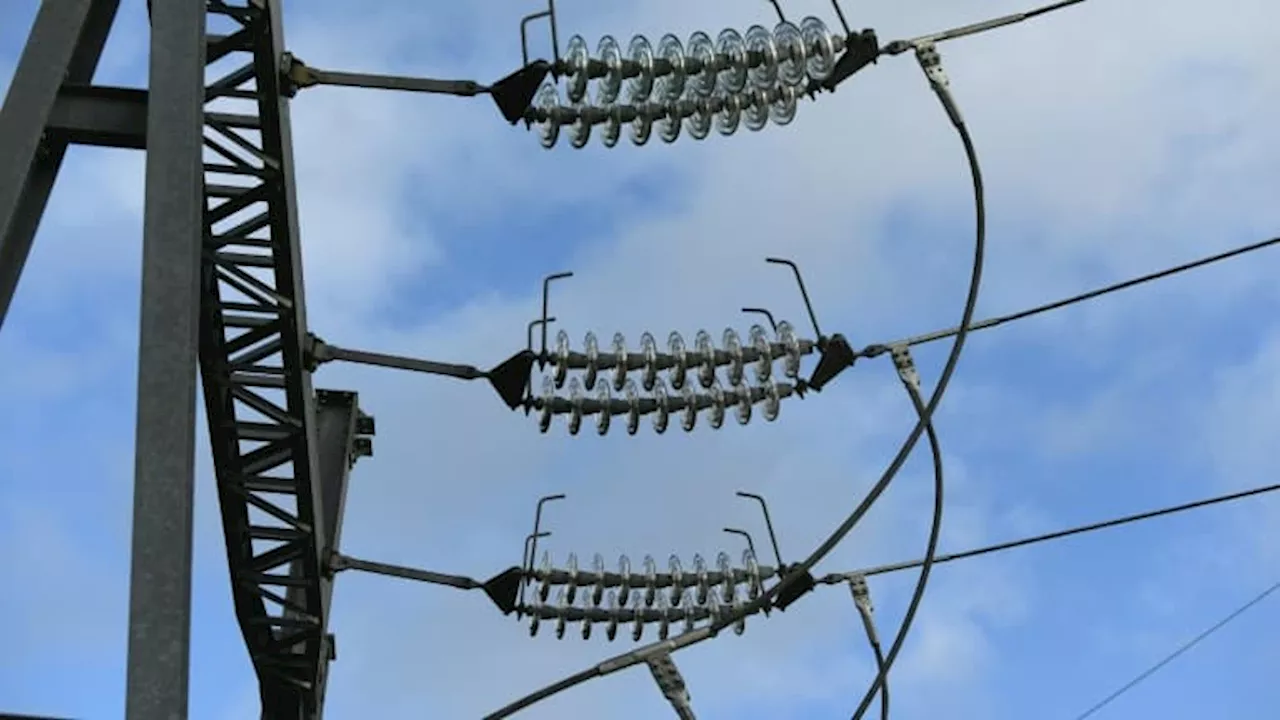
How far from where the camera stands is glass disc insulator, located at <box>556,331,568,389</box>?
11.8 metres

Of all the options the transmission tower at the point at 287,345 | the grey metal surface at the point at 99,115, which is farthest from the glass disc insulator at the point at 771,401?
the grey metal surface at the point at 99,115

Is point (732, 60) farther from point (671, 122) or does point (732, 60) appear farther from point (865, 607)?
point (865, 607)

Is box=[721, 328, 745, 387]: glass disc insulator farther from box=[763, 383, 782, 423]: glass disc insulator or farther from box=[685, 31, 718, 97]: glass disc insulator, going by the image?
box=[685, 31, 718, 97]: glass disc insulator

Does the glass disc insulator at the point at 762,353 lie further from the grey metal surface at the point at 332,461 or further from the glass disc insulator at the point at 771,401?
the grey metal surface at the point at 332,461

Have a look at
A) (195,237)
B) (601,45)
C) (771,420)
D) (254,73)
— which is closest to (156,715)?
(195,237)

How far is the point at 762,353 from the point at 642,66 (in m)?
2.12

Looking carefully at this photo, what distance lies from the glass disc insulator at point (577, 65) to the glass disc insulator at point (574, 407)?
201 cm

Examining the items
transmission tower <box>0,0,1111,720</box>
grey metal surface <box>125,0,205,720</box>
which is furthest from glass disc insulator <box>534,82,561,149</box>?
grey metal surface <box>125,0,205,720</box>

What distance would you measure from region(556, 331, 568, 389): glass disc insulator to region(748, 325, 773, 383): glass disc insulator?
43.5 inches

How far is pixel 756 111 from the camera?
10781 mm

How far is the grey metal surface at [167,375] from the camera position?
260 inches

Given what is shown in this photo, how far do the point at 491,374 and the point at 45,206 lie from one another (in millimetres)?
3856

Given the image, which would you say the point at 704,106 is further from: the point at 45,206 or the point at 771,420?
the point at 45,206

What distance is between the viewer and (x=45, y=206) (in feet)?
28.2
